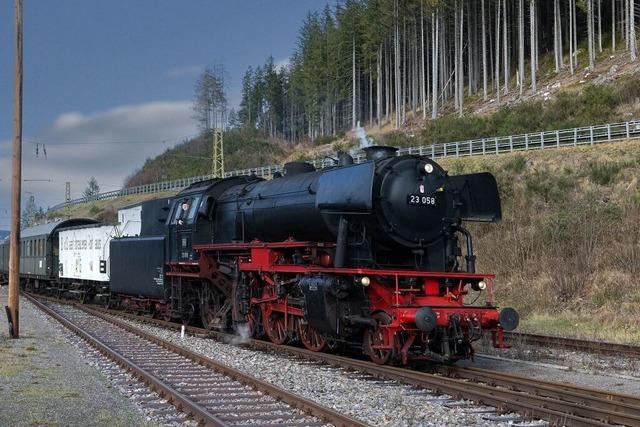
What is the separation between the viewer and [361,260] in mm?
11375

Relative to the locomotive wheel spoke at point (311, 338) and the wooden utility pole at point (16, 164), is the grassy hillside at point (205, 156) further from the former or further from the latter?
the locomotive wheel spoke at point (311, 338)

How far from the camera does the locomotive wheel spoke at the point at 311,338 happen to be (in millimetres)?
12369

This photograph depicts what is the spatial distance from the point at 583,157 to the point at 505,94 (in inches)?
1009

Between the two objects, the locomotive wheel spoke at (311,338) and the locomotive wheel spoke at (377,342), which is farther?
the locomotive wheel spoke at (311,338)

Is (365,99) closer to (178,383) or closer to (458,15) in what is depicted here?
(458,15)

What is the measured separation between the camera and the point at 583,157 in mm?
30781

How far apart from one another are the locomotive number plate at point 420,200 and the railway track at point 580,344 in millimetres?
4313

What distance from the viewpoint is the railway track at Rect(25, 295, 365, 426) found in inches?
291

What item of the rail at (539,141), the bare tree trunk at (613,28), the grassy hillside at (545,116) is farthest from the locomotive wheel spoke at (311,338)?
the bare tree trunk at (613,28)

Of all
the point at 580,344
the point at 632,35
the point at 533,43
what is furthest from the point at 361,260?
the point at 533,43

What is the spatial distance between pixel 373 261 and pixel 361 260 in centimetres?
20

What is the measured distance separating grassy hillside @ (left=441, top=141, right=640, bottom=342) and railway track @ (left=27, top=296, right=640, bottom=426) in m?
6.56

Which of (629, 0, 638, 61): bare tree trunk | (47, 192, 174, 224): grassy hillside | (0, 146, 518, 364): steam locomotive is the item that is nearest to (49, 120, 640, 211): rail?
(0, 146, 518, 364): steam locomotive

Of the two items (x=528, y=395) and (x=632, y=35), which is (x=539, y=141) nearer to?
(x=632, y=35)
